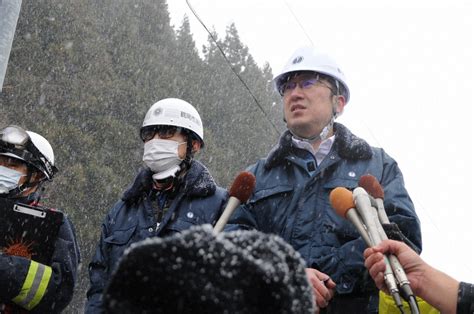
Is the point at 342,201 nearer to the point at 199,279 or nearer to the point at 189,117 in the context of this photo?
the point at 199,279

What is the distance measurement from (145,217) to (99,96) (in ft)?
88.4

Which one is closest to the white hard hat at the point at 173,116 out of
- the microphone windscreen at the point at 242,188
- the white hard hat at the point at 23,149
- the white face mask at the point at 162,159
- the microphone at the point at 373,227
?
the white face mask at the point at 162,159

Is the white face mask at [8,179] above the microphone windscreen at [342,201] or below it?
below

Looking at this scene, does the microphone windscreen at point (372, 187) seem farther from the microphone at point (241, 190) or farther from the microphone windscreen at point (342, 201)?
the microphone at point (241, 190)

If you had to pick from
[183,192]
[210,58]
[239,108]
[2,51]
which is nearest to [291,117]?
[183,192]

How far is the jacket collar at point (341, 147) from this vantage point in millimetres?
3311

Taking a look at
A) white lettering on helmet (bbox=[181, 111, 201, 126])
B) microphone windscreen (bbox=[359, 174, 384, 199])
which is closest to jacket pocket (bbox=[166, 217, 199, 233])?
white lettering on helmet (bbox=[181, 111, 201, 126])

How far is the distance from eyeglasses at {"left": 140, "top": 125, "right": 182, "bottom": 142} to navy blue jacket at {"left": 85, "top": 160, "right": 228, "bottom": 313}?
45 cm

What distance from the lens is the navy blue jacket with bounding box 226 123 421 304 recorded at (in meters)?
2.90

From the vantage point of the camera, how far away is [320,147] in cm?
357

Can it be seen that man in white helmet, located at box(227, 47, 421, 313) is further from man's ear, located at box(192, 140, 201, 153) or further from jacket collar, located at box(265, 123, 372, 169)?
man's ear, located at box(192, 140, 201, 153)

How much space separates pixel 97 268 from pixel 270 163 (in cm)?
149

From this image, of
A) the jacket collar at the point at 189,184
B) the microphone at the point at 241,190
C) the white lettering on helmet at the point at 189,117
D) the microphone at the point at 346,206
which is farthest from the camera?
the white lettering on helmet at the point at 189,117

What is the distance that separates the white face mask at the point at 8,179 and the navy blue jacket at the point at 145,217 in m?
0.71
